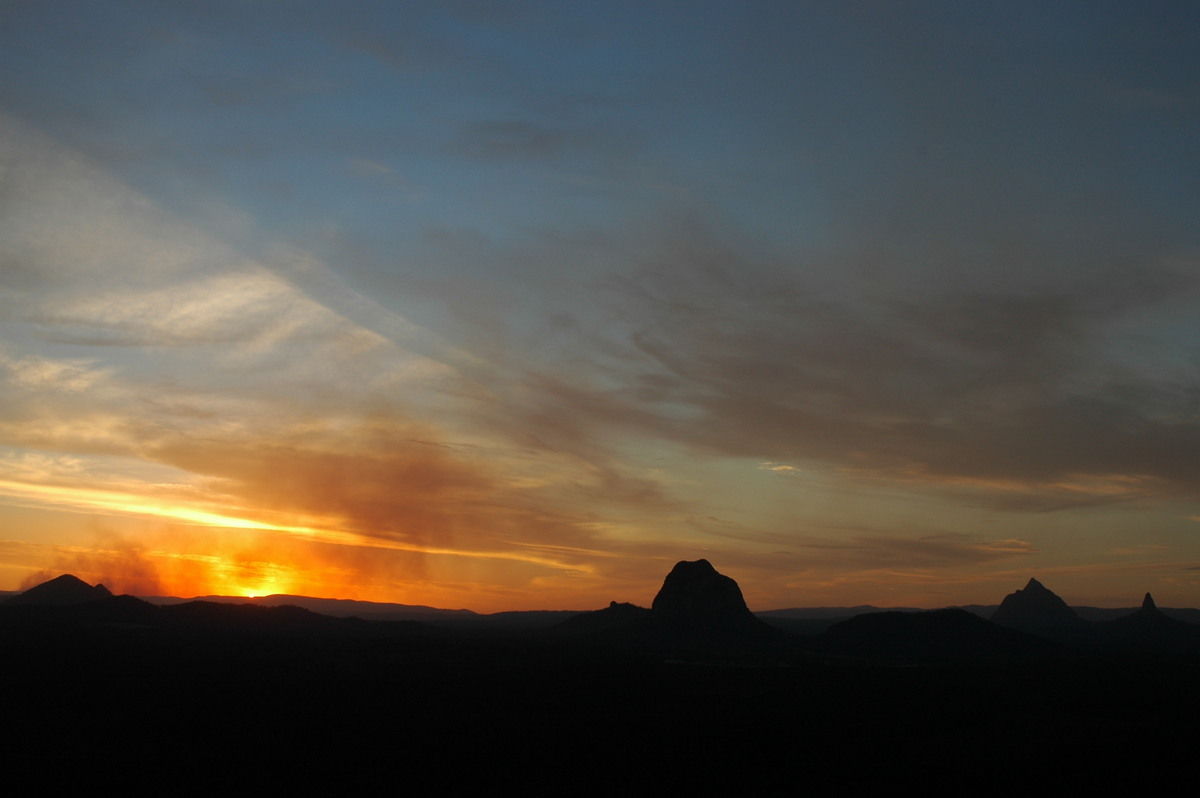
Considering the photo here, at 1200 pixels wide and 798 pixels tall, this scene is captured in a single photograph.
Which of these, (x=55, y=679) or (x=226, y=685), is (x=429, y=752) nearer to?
(x=226, y=685)

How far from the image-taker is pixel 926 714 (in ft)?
368

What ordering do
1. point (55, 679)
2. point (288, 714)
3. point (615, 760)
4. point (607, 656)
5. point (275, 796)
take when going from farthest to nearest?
point (607, 656)
point (55, 679)
point (288, 714)
point (615, 760)
point (275, 796)

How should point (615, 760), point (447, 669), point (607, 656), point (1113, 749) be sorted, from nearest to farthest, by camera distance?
point (615, 760), point (1113, 749), point (447, 669), point (607, 656)

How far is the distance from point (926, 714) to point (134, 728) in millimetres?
95622

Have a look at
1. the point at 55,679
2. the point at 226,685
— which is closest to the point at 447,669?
the point at 226,685

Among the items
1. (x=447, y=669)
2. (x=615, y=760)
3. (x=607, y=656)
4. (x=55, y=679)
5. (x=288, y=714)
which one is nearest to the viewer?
(x=615, y=760)

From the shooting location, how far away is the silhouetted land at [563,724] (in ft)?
251

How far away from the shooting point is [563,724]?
102 metres

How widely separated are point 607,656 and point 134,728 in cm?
10484

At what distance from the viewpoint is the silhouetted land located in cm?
7656

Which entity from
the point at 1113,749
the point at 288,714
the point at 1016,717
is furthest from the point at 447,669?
the point at 1113,749

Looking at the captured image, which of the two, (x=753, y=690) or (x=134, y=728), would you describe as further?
(x=753, y=690)

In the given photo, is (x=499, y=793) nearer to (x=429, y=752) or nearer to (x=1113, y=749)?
(x=429, y=752)

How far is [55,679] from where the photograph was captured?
12450 cm
